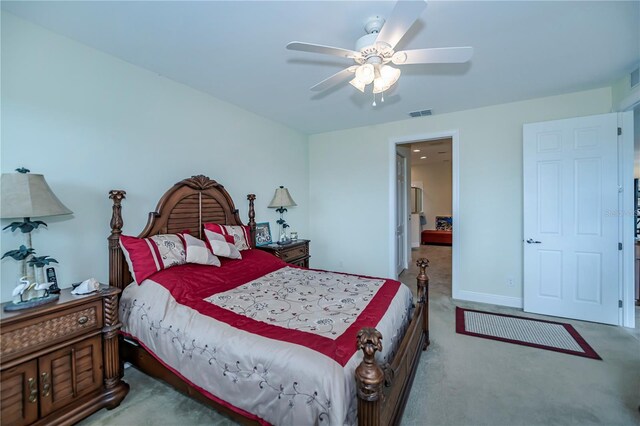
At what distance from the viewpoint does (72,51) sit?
6.85ft

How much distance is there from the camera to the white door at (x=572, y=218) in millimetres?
2934

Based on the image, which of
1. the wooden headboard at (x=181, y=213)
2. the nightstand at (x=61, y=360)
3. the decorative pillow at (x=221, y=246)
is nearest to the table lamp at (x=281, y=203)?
the wooden headboard at (x=181, y=213)

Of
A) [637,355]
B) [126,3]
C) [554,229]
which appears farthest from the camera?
[554,229]

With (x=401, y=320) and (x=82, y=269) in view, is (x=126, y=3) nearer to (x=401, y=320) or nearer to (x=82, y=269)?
(x=82, y=269)

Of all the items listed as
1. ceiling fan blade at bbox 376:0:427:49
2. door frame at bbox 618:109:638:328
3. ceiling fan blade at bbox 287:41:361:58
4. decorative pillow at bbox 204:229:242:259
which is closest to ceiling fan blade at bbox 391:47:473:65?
ceiling fan blade at bbox 376:0:427:49

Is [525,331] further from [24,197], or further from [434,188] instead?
[434,188]

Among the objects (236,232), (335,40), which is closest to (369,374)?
(335,40)

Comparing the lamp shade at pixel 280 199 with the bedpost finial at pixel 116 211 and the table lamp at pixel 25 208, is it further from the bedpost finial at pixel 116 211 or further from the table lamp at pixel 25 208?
the table lamp at pixel 25 208

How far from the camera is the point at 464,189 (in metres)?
3.81

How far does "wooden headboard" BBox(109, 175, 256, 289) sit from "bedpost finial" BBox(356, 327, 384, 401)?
84.7 inches

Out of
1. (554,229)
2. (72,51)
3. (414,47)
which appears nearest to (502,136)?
(554,229)

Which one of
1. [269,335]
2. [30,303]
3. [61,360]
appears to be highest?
[30,303]

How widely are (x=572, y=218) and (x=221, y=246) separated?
389 centimetres

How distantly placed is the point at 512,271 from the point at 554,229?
0.73 m
